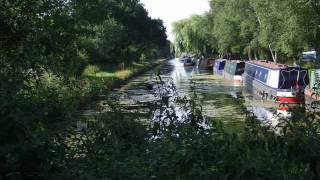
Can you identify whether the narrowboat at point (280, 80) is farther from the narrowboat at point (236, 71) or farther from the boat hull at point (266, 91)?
the narrowboat at point (236, 71)

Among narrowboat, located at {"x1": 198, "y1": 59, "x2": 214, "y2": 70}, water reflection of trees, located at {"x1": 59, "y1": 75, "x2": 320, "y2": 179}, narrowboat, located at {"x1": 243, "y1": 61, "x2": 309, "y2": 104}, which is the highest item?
water reflection of trees, located at {"x1": 59, "y1": 75, "x2": 320, "y2": 179}

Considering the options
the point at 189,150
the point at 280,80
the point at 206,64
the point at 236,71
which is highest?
the point at 189,150

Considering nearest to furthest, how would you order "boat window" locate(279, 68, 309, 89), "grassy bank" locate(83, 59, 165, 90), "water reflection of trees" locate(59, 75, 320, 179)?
"water reflection of trees" locate(59, 75, 320, 179) → "boat window" locate(279, 68, 309, 89) → "grassy bank" locate(83, 59, 165, 90)

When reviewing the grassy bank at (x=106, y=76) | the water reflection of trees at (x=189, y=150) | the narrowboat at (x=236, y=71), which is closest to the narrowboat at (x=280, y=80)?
the grassy bank at (x=106, y=76)

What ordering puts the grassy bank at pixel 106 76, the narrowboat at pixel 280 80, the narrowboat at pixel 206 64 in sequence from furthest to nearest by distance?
1. the narrowboat at pixel 206 64
2. the grassy bank at pixel 106 76
3. the narrowboat at pixel 280 80

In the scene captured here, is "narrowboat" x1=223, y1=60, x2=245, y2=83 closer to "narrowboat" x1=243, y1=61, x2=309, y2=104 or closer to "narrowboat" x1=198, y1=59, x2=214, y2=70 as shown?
"narrowboat" x1=243, y1=61, x2=309, y2=104

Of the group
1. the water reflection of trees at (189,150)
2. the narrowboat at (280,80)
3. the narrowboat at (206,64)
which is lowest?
the narrowboat at (206,64)

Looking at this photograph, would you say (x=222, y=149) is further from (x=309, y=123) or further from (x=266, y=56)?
(x=266, y=56)

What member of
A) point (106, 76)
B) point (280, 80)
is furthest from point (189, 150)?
point (106, 76)

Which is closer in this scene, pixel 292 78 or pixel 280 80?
pixel 280 80

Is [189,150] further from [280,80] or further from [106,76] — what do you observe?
[106,76]

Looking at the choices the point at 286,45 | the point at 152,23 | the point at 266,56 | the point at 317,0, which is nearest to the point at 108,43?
the point at 266,56

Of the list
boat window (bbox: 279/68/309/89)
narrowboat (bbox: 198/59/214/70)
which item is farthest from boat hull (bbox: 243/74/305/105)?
narrowboat (bbox: 198/59/214/70)

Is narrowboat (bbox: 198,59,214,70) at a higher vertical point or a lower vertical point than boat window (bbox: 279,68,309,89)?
lower
